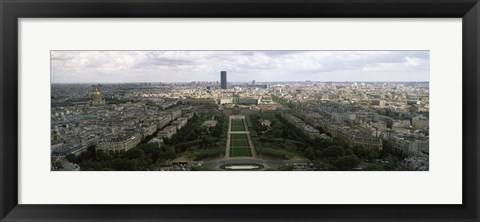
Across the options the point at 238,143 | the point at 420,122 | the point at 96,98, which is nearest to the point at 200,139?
the point at 238,143

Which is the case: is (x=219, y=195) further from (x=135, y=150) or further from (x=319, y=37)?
(x=319, y=37)

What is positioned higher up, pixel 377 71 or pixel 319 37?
pixel 319 37

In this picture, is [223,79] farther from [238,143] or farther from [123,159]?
[123,159]

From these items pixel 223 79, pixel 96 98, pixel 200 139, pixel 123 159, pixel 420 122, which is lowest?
pixel 123 159

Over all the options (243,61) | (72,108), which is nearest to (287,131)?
(243,61)

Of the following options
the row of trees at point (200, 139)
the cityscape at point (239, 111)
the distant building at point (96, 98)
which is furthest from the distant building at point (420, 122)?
the distant building at point (96, 98)

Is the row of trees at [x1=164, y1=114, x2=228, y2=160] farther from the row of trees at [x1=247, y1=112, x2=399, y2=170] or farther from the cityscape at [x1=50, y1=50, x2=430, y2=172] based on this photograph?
the row of trees at [x1=247, y1=112, x2=399, y2=170]

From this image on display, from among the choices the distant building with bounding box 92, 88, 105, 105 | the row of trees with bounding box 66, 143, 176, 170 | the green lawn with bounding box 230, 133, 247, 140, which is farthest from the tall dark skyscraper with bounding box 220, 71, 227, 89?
the distant building with bounding box 92, 88, 105, 105
